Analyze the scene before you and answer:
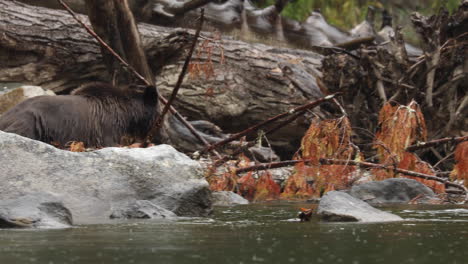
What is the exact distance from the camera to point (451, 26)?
34.8ft

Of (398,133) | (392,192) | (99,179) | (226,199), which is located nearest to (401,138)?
(398,133)

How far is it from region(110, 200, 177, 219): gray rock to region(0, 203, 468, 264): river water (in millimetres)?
250

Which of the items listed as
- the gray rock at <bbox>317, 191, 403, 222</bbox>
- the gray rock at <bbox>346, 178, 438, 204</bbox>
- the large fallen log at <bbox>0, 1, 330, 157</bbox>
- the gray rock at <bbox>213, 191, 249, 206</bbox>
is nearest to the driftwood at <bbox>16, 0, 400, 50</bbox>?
the large fallen log at <bbox>0, 1, 330, 157</bbox>

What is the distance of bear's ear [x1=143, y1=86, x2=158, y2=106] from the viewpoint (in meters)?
8.66

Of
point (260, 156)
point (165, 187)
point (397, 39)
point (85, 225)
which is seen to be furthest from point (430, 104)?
point (85, 225)

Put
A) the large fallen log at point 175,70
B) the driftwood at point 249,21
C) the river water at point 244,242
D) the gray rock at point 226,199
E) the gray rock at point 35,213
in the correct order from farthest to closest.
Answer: the driftwood at point 249,21 → the large fallen log at point 175,70 → the gray rock at point 226,199 → the gray rock at point 35,213 → the river water at point 244,242

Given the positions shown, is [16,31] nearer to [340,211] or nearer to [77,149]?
[77,149]

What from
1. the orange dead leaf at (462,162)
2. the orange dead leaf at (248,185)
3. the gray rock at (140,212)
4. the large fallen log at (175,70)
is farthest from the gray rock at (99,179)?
the large fallen log at (175,70)

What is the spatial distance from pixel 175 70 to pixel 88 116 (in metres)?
3.21

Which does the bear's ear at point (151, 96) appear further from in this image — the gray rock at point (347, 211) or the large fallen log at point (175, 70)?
the gray rock at point (347, 211)

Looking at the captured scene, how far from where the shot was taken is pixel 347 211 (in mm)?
5047

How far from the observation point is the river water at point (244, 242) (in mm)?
3100

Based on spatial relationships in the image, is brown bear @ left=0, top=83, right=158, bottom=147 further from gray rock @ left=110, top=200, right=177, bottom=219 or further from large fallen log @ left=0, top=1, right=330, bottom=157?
gray rock @ left=110, top=200, right=177, bottom=219

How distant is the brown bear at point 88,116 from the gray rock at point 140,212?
2.60 meters
